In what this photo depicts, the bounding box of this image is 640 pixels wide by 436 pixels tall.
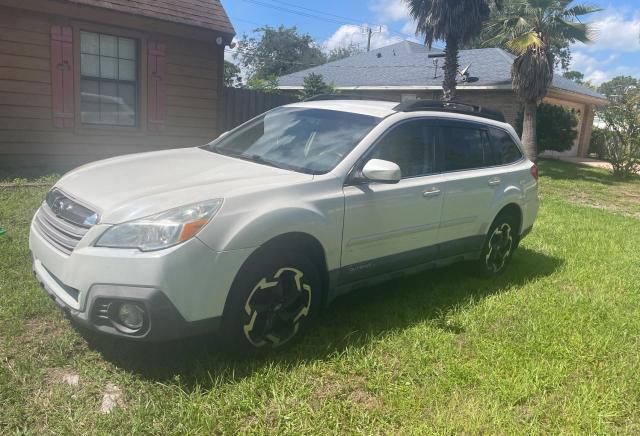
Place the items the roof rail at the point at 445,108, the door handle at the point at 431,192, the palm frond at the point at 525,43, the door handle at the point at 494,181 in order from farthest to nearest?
1. the palm frond at the point at 525,43
2. the door handle at the point at 494,181
3. the roof rail at the point at 445,108
4. the door handle at the point at 431,192

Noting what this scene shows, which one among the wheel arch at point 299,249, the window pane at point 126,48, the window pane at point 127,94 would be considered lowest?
the wheel arch at point 299,249

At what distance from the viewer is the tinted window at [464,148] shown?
4.67 m

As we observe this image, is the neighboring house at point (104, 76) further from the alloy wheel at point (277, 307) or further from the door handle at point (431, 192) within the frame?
the alloy wheel at point (277, 307)

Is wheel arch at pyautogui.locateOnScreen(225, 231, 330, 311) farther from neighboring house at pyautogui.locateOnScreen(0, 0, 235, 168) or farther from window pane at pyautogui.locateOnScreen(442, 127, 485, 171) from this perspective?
neighboring house at pyautogui.locateOnScreen(0, 0, 235, 168)

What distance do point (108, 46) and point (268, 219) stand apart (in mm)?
7845

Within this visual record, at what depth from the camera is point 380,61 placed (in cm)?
2747

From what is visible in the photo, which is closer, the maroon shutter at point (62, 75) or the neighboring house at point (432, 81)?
the maroon shutter at point (62, 75)

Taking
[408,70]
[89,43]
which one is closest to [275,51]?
[408,70]

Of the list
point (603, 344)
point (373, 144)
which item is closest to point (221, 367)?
point (373, 144)

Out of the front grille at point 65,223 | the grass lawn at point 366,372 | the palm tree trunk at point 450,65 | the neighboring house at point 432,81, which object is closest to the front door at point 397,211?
the grass lawn at point 366,372

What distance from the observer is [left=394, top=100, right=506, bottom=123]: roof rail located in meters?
4.39

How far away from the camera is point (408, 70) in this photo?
962 inches

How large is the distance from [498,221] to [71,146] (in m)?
7.50

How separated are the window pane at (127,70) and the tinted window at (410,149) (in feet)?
23.6
